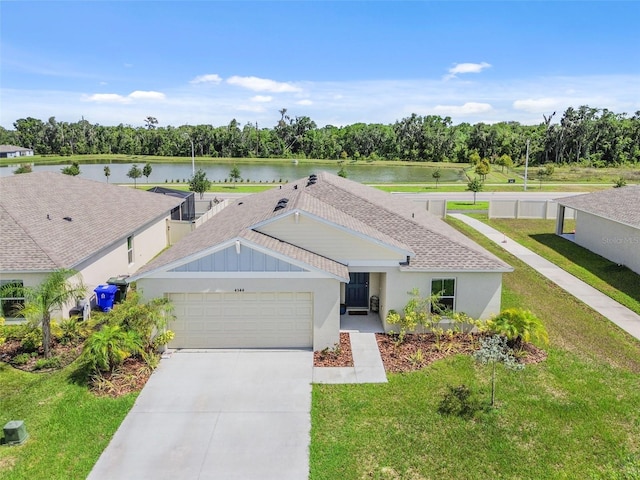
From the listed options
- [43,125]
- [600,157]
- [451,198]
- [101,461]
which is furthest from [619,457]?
[43,125]

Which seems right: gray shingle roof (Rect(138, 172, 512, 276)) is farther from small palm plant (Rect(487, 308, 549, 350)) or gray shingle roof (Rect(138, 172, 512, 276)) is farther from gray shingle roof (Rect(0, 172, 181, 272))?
gray shingle roof (Rect(0, 172, 181, 272))

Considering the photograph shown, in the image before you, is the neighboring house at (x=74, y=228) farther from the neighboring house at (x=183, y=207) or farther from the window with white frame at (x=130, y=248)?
the neighboring house at (x=183, y=207)

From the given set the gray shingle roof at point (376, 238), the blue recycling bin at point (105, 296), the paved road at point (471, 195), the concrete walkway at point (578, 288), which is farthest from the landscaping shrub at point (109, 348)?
the paved road at point (471, 195)

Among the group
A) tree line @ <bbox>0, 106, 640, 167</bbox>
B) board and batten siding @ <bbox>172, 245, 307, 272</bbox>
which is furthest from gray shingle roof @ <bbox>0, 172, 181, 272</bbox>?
tree line @ <bbox>0, 106, 640, 167</bbox>

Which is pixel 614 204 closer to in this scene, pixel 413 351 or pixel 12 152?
pixel 413 351

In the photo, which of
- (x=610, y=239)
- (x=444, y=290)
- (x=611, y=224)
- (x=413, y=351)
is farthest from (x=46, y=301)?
(x=611, y=224)
